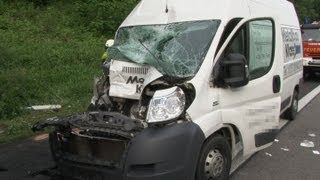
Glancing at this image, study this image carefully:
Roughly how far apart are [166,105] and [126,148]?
0.55 meters

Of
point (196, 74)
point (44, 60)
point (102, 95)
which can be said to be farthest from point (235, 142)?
point (44, 60)

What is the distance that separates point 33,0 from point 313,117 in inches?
528

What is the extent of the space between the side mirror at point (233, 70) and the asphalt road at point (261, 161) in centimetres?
133

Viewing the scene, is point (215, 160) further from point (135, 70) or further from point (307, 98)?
point (307, 98)

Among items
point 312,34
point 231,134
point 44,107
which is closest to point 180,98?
point 231,134

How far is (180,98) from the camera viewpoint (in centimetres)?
484

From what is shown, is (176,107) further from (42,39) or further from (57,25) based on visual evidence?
(57,25)

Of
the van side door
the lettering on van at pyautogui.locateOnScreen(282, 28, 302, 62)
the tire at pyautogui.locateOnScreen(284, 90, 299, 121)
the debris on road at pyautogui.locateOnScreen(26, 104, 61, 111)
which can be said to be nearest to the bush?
the debris on road at pyautogui.locateOnScreen(26, 104, 61, 111)

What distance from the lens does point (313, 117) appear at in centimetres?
1012

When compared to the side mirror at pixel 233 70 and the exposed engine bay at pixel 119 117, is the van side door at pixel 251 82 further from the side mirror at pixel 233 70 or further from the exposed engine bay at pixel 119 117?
the exposed engine bay at pixel 119 117

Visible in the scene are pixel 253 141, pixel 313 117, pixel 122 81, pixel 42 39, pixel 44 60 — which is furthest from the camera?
pixel 42 39

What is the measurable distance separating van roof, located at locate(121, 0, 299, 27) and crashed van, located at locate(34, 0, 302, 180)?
13mm

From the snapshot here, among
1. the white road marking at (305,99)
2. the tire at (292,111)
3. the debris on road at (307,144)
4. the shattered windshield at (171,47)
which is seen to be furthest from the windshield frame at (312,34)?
the shattered windshield at (171,47)

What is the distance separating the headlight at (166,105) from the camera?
15.6 ft
